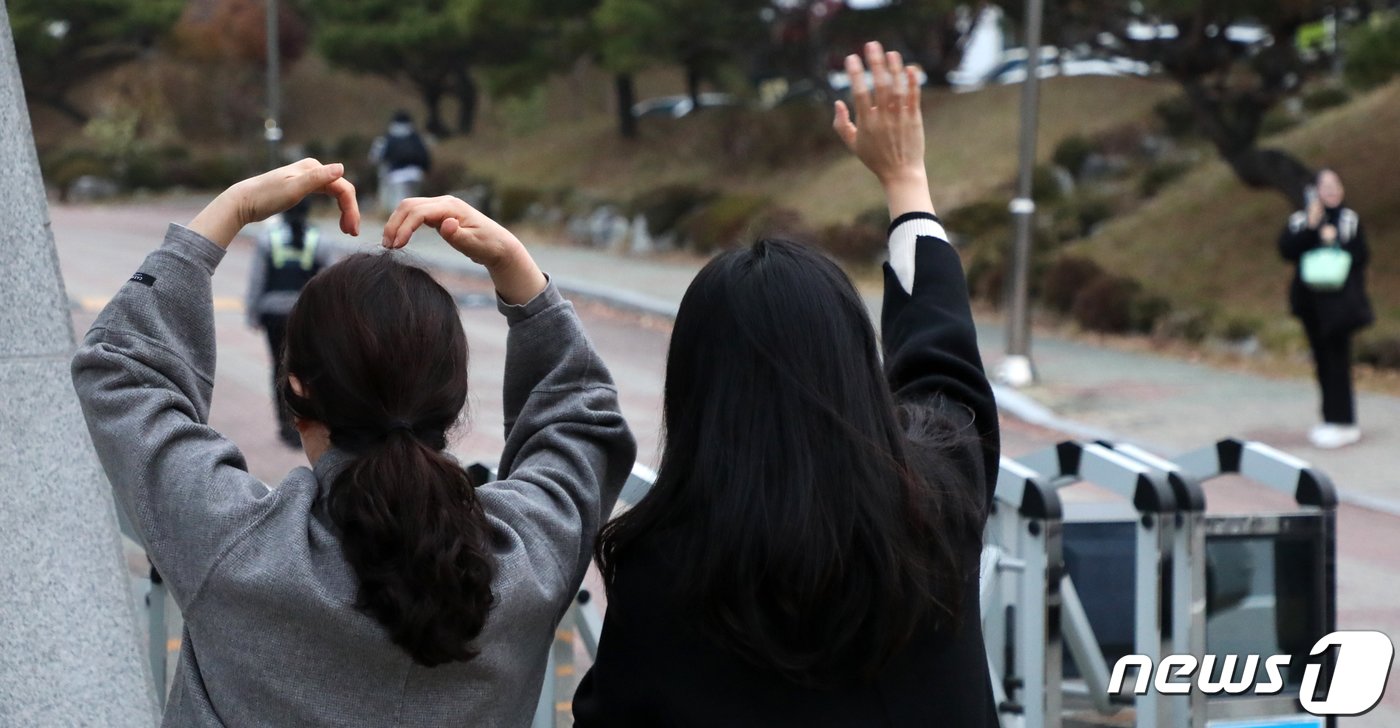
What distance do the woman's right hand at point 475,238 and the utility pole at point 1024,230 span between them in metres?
10.9

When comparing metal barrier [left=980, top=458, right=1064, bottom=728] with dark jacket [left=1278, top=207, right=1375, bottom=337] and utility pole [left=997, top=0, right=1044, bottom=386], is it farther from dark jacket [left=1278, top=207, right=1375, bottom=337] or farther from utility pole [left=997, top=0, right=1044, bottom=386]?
utility pole [left=997, top=0, right=1044, bottom=386]

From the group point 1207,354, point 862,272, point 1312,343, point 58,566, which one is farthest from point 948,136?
point 58,566

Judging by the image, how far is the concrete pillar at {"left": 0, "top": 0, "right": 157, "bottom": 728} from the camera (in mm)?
3133

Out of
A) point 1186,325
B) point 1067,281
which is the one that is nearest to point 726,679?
point 1186,325

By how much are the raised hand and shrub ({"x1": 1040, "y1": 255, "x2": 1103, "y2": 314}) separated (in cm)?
1438

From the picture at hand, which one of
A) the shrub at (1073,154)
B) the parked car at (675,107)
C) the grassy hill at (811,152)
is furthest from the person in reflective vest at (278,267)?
the parked car at (675,107)

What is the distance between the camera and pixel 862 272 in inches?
802

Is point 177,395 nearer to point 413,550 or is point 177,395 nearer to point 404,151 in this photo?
point 413,550

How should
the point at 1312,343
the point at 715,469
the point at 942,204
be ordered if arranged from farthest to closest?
1. the point at 942,204
2. the point at 1312,343
3. the point at 715,469

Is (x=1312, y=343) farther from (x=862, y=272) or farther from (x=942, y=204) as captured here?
(x=942, y=204)

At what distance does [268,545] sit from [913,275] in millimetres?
966

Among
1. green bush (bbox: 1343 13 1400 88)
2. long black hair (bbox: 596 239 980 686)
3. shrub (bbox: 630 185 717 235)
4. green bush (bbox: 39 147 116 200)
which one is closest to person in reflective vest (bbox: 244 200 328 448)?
long black hair (bbox: 596 239 980 686)

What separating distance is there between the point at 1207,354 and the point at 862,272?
6289 mm

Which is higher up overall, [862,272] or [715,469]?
[715,469]
